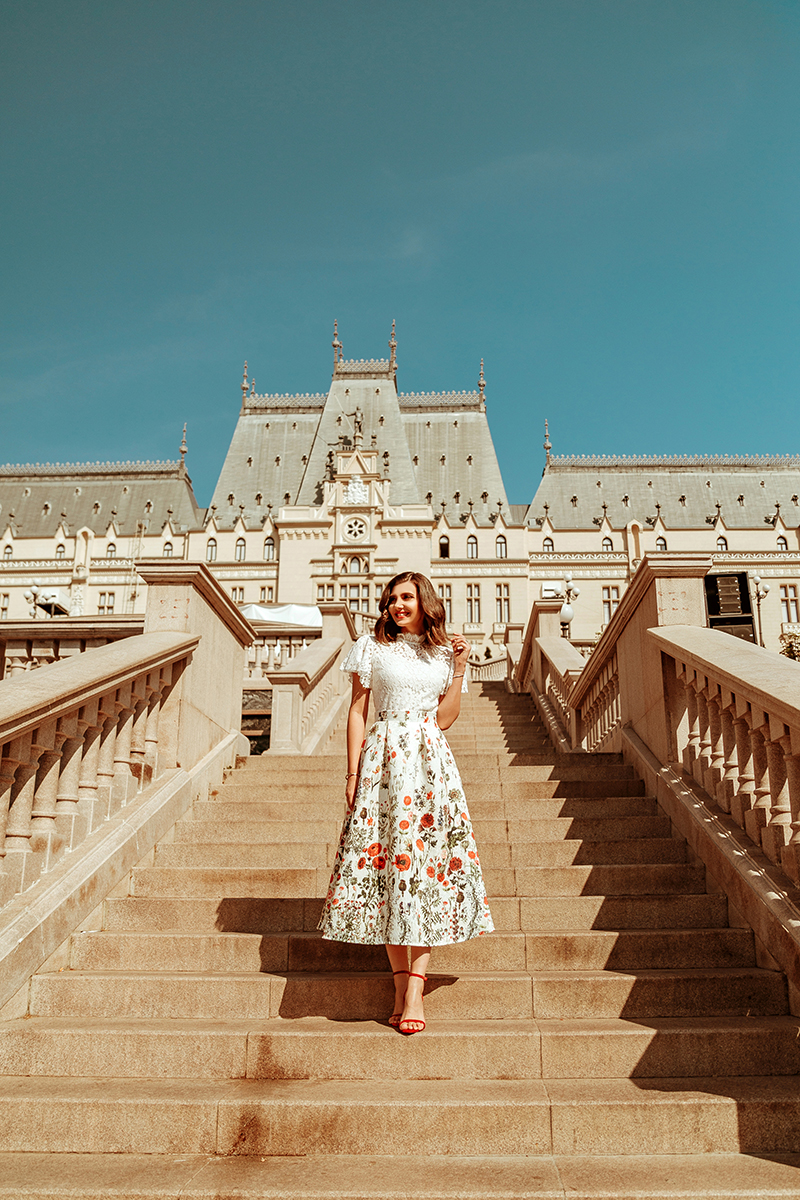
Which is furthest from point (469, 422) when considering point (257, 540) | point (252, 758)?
point (252, 758)

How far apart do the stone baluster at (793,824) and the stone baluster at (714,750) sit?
81 cm

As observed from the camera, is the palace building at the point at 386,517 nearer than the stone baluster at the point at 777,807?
No

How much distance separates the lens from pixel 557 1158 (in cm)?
278

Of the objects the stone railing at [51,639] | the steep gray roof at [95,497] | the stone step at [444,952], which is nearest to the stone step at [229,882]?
the stone step at [444,952]

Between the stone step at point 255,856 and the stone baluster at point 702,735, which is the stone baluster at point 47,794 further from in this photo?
the stone baluster at point 702,735

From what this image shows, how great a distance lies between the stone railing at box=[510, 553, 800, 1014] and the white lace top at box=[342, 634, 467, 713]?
1.34 metres

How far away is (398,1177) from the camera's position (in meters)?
2.65

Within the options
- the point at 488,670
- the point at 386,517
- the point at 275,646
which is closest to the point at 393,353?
the point at 386,517

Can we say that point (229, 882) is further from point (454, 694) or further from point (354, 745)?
point (454, 694)

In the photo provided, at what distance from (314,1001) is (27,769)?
161 cm

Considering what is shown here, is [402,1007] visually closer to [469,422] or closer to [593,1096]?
[593,1096]

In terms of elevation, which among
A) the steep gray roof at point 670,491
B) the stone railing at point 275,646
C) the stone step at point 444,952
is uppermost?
the steep gray roof at point 670,491

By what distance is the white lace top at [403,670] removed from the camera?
12.4 feet

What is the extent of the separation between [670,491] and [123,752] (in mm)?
52741
